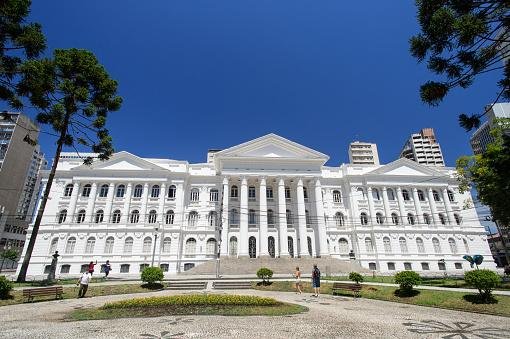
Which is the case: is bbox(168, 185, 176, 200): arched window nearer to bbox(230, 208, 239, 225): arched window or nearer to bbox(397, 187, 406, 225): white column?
bbox(230, 208, 239, 225): arched window

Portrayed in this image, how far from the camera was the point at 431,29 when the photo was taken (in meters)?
7.73

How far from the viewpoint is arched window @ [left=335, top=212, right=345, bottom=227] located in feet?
137

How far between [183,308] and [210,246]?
91.8ft

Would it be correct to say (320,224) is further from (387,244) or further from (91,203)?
(91,203)

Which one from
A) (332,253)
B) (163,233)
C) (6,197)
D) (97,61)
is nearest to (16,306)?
(97,61)

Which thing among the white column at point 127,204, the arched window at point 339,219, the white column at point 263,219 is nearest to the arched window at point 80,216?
the white column at point 127,204

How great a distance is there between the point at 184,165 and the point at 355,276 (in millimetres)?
30328

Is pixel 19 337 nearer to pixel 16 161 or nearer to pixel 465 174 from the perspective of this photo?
pixel 465 174

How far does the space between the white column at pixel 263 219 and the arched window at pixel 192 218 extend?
9.47 metres

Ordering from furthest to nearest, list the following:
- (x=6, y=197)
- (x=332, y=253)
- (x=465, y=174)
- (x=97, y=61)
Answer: (x=6, y=197) < (x=332, y=253) < (x=465, y=174) < (x=97, y=61)

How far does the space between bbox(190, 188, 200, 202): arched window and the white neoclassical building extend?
0.49ft

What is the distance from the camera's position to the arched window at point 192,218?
131 ft

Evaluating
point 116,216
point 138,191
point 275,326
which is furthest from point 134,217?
point 275,326

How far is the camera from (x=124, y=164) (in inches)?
1577
